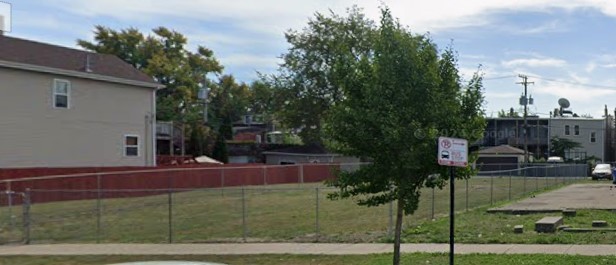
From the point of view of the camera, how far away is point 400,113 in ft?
35.0

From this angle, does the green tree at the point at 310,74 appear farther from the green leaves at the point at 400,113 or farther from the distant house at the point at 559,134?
the green leaves at the point at 400,113

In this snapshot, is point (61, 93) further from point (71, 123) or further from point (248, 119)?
point (248, 119)

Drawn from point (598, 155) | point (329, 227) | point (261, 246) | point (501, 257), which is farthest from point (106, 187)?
point (598, 155)

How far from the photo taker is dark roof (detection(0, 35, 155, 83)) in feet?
108

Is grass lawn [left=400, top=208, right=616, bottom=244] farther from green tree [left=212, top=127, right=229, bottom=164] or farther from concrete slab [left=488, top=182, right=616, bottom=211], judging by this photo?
green tree [left=212, top=127, right=229, bottom=164]

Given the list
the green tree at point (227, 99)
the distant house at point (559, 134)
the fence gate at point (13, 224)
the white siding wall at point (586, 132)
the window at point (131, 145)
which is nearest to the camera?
the fence gate at point (13, 224)

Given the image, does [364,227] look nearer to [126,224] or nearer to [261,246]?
[261,246]

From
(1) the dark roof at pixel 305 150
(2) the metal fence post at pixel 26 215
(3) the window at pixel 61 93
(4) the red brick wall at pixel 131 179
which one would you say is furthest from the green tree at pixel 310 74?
(2) the metal fence post at pixel 26 215

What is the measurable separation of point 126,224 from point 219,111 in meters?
58.0

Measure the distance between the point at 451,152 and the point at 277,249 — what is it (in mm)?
6153

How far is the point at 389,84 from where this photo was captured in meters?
10.8

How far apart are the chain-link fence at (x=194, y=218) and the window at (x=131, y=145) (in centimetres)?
689

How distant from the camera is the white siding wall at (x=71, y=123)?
31.8m

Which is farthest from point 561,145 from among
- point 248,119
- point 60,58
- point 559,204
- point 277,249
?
point 277,249
